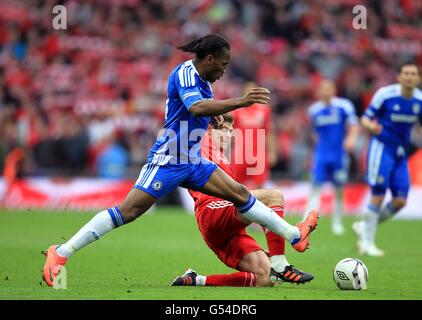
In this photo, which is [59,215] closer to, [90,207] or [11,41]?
[90,207]

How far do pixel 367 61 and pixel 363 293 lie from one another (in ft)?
56.9

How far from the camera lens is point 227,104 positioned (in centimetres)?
786

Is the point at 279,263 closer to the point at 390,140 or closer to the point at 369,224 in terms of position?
the point at 369,224

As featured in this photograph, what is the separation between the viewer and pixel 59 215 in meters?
19.9

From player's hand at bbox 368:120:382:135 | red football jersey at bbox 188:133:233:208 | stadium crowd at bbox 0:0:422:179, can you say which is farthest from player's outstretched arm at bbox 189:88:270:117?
stadium crowd at bbox 0:0:422:179

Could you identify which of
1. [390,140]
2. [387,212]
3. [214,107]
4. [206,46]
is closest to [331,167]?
[387,212]

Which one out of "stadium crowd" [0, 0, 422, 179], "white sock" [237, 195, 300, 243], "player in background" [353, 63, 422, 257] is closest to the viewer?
"white sock" [237, 195, 300, 243]

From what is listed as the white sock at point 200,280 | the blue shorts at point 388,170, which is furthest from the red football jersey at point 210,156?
the blue shorts at point 388,170

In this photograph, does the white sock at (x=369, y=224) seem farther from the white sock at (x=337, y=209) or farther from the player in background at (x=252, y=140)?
the white sock at (x=337, y=209)

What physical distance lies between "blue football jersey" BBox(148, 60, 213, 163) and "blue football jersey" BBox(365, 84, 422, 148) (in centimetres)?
509

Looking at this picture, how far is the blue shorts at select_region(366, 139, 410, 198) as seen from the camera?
503 inches

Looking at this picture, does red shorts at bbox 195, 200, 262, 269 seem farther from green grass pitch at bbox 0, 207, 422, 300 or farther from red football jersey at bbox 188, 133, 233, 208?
green grass pitch at bbox 0, 207, 422, 300

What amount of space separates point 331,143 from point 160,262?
6816 mm

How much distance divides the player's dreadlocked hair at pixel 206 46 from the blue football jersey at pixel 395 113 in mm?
5110
